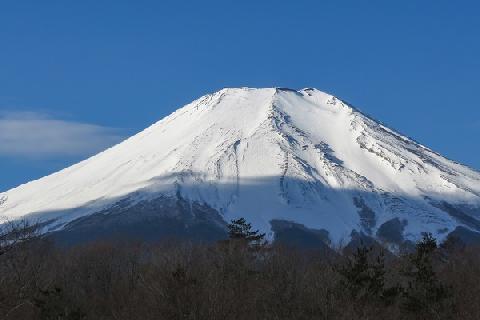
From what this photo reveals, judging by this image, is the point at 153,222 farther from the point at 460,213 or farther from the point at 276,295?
the point at 276,295

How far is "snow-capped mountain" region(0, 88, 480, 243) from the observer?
454 ft

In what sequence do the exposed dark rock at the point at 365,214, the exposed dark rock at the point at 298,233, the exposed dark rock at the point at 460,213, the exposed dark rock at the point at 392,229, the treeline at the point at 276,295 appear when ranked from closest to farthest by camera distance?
the treeline at the point at 276,295 < the exposed dark rock at the point at 298,233 < the exposed dark rock at the point at 392,229 < the exposed dark rock at the point at 365,214 < the exposed dark rock at the point at 460,213

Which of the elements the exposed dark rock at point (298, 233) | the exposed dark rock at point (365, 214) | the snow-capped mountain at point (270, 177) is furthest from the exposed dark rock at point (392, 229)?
the exposed dark rock at point (298, 233)

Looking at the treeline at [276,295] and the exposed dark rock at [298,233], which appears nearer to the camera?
the treeline at [276,295]

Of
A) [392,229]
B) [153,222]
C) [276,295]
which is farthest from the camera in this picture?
[392,229]

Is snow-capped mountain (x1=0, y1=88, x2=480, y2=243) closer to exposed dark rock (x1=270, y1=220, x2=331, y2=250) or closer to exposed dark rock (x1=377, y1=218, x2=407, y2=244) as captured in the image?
exposed dark rock (x1=377, y1=218, x2=407, y2=244)

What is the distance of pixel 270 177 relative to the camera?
5876 inches

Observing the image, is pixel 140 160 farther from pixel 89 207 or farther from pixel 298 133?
pixel 298 133

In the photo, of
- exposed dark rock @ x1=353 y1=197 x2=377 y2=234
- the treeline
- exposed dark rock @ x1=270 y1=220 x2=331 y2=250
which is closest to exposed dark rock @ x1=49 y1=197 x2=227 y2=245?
exposed dark rock @ x1=270 y1=220 x2=331 y2=250

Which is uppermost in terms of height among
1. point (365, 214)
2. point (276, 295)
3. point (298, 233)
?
point (365, 214)

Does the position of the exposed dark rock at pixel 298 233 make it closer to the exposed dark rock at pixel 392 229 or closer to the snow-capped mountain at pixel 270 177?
the snow-capped mountain at pixel 270 177

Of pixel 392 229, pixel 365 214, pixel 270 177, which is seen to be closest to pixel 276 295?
pixel 392 229

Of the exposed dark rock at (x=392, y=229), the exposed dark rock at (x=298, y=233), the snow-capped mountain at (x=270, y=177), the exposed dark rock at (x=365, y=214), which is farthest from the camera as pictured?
the exposed dark rock at (x=365, y=214)

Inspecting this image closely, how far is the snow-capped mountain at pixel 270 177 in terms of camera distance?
454ft
